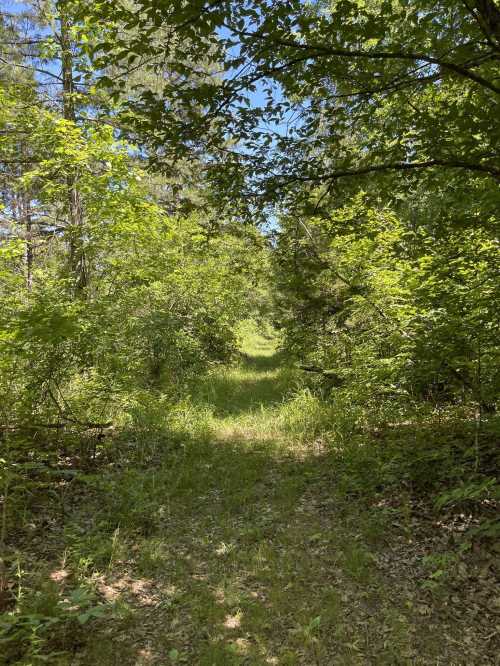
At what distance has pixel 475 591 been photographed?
11.8 ft

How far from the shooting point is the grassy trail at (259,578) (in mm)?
3234

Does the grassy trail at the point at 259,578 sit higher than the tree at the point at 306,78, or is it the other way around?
the tree at the point at 306,78

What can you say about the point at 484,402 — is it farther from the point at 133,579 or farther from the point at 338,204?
the point at 133,579

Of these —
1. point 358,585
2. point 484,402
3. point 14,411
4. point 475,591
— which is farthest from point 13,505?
point 484,402

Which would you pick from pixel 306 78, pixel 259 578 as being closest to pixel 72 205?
pixel 306 78

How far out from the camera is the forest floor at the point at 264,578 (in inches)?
127

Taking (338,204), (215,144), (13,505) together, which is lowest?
(13,505)

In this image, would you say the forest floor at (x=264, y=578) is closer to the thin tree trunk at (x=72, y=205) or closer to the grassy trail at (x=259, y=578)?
the grassy trail at (x=259, y=578)

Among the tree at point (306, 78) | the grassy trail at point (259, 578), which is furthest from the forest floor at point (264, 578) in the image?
the tree at point (306, 78)

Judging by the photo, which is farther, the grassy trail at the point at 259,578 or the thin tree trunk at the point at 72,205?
the thin tree trunk at the point at 72,205

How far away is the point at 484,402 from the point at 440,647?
291 cm

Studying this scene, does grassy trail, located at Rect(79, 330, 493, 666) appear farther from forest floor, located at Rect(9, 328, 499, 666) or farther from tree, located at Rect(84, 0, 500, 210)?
tree, located at Rect(84, 0, 500, 210)

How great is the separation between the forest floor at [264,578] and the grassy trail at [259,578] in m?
0.01

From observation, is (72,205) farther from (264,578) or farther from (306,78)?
(264,578)
